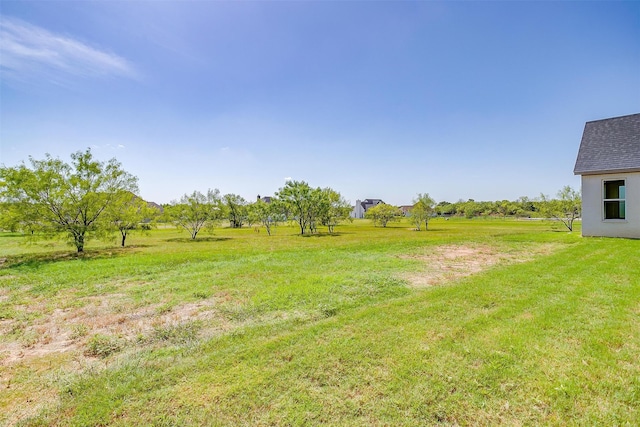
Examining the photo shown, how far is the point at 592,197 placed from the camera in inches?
522

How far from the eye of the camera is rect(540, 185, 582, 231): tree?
24484 mm

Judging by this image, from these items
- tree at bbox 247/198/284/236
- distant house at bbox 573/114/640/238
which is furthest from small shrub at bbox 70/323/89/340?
tree at bbox 247/198/284/236

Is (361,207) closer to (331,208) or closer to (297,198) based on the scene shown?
(331,208)

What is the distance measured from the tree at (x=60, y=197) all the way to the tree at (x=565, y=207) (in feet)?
114

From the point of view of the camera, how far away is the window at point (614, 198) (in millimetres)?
13437

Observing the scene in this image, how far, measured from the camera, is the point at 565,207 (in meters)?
24.9

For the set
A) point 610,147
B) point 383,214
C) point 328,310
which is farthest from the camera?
point 383,214

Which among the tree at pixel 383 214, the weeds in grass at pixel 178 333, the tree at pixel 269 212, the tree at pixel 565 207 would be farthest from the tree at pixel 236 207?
the weeds in grass at pixel 178 333

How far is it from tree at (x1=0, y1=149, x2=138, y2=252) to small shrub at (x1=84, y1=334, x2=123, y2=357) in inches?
491

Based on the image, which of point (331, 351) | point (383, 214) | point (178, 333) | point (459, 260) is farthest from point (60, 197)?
point (383, 214)

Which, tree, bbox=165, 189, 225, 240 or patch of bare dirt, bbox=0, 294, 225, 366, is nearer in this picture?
patch of bare dirt, bbox=0, 294, 225, 366

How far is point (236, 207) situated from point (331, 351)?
47.6 metres

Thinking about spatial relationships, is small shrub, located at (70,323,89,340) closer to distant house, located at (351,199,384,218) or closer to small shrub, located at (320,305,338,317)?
small shrub, located at (320,305,338,317)

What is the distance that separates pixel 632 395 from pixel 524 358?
0.80 meters
